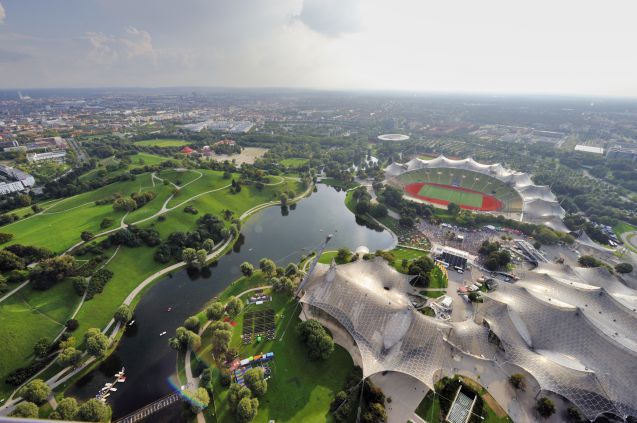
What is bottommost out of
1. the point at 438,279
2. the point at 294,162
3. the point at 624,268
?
the point at 438,279

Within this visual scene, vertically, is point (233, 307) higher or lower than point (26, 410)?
lower

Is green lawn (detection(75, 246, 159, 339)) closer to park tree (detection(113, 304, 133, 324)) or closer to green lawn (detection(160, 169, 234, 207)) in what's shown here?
park tree (detection(113, 304, 133, 324))

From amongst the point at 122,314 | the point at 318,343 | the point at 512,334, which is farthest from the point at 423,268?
the point at 122,314

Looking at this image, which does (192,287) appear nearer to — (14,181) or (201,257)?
(201,257)

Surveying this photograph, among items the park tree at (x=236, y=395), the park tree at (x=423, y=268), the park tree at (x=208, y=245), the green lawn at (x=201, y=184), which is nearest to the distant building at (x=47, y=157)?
the green lawn at (x=201, y=184)

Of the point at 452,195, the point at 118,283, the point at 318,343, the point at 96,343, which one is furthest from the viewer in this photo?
the point at 452,195

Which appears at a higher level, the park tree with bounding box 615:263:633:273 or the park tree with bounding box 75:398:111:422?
the park tree with bounding box 615:263:633:273

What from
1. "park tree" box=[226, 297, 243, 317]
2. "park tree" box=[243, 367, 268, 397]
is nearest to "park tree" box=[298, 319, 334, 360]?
"park tree" box=[243, 367, 268, 397]
